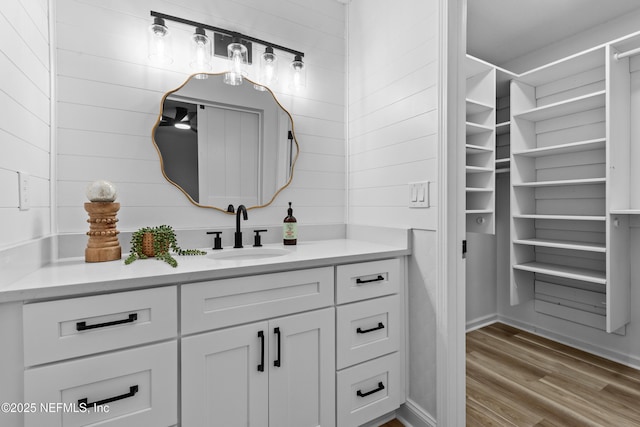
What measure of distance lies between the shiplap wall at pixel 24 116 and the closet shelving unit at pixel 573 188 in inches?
123

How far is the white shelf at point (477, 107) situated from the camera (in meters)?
2.50

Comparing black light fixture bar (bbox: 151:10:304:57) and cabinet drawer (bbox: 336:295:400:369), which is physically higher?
black light fixture bar (bbox: 151:10:304:57)

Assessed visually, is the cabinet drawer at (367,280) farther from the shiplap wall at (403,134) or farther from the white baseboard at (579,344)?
the white baseboard at (579,344)

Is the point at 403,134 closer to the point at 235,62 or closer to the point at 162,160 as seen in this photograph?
the point at 235,62

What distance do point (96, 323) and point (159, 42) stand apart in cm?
131

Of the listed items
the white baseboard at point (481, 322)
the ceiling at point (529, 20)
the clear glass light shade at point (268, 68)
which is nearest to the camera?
the clear glass light shade at point (268, 68)

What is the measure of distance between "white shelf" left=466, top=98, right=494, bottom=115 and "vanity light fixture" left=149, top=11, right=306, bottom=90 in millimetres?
1391

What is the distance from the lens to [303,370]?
1.32m

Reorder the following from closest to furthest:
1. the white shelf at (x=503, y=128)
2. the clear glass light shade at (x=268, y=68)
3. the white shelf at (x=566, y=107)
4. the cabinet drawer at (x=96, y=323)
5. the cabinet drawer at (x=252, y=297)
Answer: the cabinet drawer at (x=96, y=323), the cabinet drawer at (x=252, y=297), the clear glass light shade at (x=268, y=68), the white shelf at (x=566, y=107), the white shelf at (x=503, y=128)

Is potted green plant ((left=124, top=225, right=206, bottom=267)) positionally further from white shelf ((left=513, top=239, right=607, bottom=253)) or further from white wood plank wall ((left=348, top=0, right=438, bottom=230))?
white shelf ((left=513, top=239, right=607, bottom=253))

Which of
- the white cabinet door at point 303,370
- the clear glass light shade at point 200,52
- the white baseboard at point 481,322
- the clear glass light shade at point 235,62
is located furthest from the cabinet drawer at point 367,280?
the white baseboard at point 481,322

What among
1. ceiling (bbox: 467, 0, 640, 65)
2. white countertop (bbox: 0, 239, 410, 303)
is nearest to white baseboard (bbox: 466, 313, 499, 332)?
white countertop (bbox: 0, 239, 410, 303)

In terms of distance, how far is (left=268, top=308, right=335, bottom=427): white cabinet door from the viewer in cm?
125

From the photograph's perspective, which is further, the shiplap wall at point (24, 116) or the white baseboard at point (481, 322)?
the white baseboard at point (481, 322)
